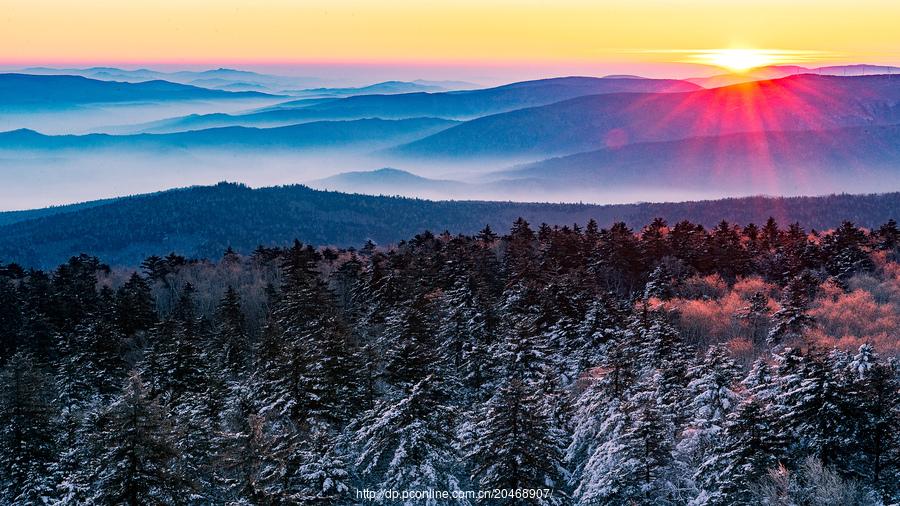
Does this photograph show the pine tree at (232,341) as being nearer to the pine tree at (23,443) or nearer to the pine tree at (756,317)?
the pine tree at (23,443)

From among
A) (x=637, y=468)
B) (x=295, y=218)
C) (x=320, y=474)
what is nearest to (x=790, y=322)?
(x=637, y=468)

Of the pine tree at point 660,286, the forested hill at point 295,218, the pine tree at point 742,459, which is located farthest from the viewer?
the forested hill at point 295,218

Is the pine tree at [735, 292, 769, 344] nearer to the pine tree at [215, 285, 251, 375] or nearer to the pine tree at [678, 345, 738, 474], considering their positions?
the pine tree at [678, 345, 738, 474]

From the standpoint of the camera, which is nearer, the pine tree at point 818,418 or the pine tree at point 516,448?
the pine tree at point 818,418

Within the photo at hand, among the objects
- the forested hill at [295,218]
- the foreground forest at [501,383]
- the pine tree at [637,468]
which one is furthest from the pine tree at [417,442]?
the forested hill at [295,218]

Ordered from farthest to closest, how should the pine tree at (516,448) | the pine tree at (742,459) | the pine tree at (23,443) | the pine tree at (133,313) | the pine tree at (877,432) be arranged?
the pine tree at (133,313) → the pine tree at (23,443) → the pine tree at (516,448) → the pine tree at (742,459) → the pine tree at (877,432)

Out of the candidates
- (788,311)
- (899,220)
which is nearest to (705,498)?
(788,311)

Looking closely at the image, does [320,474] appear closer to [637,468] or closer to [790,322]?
[637,468]

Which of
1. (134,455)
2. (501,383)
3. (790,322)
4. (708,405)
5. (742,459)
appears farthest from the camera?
(790,322)
